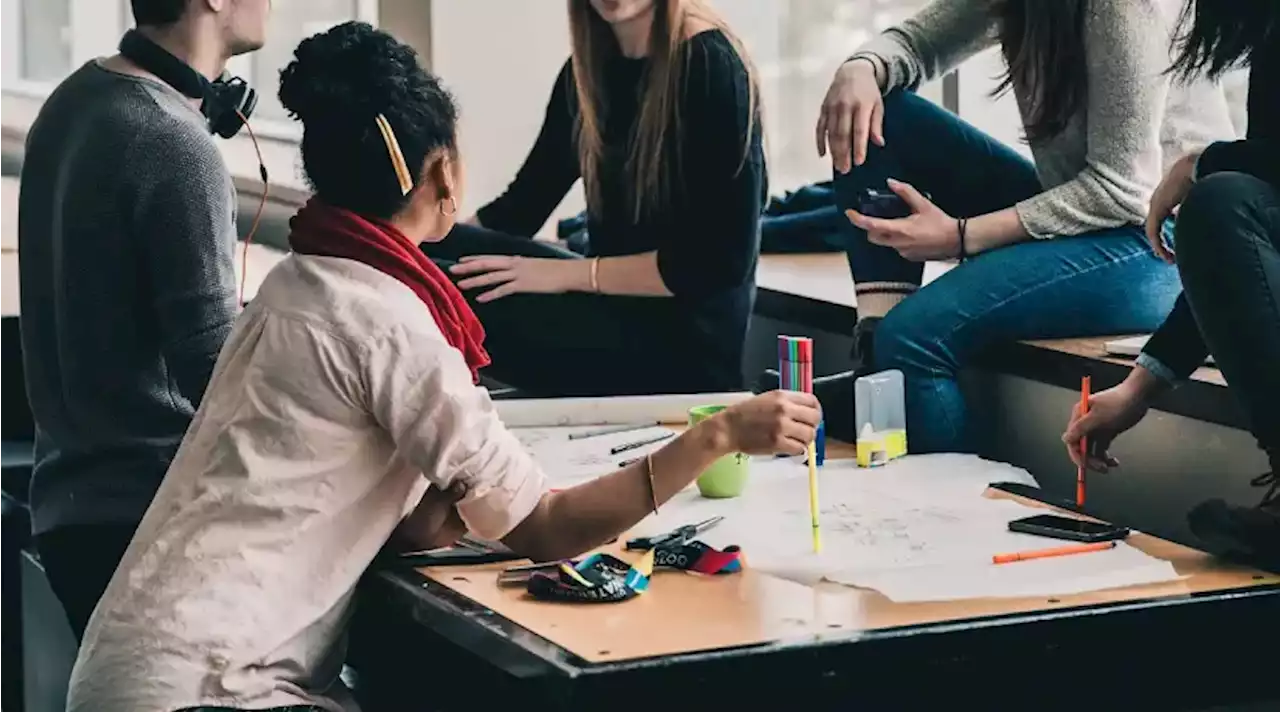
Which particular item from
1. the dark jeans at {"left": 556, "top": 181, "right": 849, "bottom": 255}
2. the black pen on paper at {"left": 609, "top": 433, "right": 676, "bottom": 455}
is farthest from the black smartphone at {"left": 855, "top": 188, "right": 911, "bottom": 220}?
the dark jeans at {"left": 556, "top": 181, "right": 849, "bottom": 255}

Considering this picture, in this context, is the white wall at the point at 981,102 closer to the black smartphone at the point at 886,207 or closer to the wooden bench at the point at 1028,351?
the wooden bench at the point at 1028,351

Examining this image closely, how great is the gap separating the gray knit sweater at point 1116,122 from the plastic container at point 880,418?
270 mm

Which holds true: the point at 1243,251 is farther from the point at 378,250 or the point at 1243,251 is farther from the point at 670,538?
the point at 378,250

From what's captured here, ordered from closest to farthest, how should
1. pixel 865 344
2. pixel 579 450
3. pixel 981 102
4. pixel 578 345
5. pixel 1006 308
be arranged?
pixel 579 450 < pixel 1006 308 < pixel 865 344 < pixel 578 345 < pixel 981 102

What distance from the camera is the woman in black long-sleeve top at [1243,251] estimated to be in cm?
150

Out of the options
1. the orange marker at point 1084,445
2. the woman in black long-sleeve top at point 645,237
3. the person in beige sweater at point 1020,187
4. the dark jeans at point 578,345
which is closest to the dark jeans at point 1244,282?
the orange marker at point 1084,445

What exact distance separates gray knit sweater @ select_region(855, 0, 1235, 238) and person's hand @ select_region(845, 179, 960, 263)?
0.09 metres

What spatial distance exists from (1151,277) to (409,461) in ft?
3.55

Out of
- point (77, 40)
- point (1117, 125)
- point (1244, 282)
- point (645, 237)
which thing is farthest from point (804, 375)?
point (77, 40)

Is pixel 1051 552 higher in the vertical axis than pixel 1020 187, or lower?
lower

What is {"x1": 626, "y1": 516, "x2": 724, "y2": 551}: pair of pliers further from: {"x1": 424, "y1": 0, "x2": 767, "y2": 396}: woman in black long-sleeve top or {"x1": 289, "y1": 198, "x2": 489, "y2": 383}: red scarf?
{"x1": 424, "y1": 0, "x2": 767, "y2": 396}: woman in black long-sleeve top

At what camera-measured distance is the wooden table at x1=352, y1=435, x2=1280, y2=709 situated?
4.08 feet

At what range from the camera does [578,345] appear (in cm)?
244

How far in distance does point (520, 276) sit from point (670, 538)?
3.19 feet
